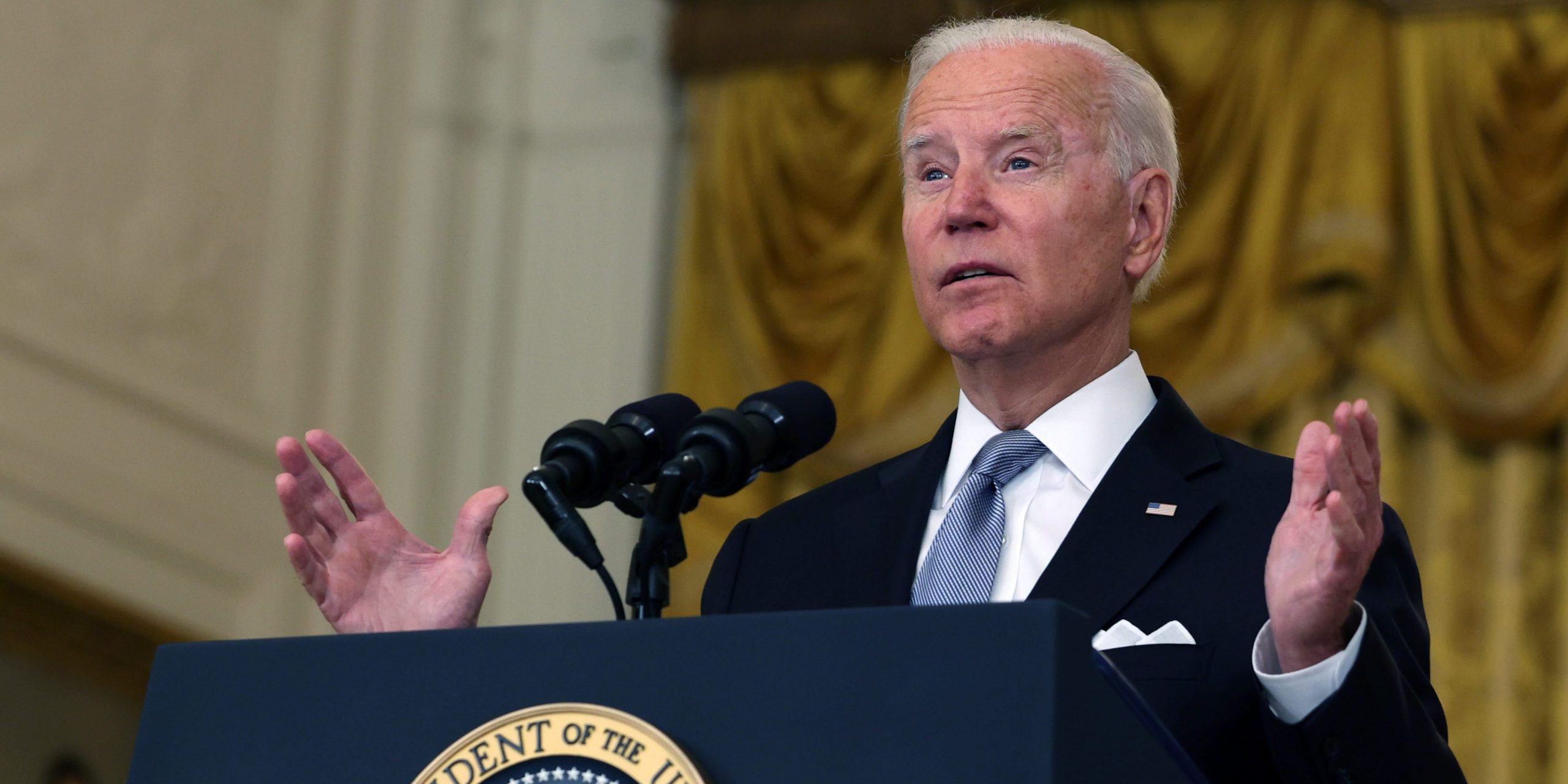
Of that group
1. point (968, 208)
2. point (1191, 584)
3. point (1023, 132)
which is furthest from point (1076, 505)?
point (1023, 132)

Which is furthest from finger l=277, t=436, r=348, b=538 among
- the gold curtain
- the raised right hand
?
the gold curtain

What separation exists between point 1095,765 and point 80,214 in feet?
14.9

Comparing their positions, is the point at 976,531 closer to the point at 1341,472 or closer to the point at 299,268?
the point at 1341,472

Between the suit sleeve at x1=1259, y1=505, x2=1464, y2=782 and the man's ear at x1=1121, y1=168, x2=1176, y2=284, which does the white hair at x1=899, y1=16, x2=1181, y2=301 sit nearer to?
the man's ear at x1=1121, y1=168, x2=1176, y2=284

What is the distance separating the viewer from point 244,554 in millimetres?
5797

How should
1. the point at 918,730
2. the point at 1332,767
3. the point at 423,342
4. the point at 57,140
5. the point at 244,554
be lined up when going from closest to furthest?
the point at 918,730
the point at 1332,767
the point at 57,140
the point at 244,554
the point at 423,342

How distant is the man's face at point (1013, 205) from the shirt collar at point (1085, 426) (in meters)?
0.07

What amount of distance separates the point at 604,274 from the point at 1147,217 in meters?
3.91

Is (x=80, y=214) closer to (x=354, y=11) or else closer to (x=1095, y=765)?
(x=354, y=11)

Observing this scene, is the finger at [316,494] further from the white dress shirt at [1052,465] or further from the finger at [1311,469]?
the finger at [1311,469]

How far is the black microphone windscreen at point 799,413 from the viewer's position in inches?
75.1

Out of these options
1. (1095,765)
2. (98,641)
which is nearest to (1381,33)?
(98,641)

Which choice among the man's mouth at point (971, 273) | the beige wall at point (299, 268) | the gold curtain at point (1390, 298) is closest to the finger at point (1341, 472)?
the man's mouth at point (971, 273)

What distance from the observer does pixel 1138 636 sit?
205 centimetres
